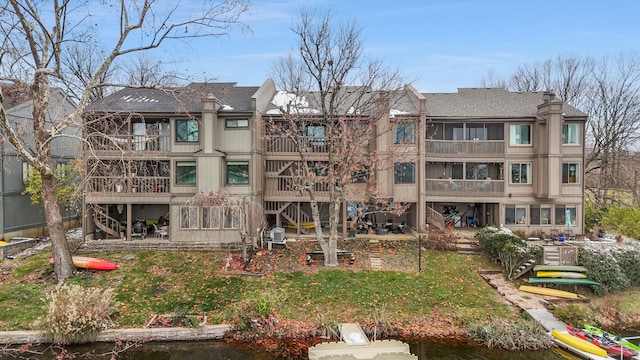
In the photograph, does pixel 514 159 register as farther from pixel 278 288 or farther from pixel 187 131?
pixel 187 131

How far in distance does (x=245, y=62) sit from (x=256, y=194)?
777cm

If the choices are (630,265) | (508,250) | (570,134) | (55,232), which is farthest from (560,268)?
(55,232)

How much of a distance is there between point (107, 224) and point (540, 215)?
2630 cm

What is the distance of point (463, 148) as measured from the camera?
912 inches

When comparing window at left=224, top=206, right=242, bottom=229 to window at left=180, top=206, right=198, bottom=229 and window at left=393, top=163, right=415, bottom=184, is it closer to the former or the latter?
window at left=180, top=206, right=198, bottom=229

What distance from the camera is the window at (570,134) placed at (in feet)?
72.9

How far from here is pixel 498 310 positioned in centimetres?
1388

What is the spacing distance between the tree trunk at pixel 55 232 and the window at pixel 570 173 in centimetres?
2712

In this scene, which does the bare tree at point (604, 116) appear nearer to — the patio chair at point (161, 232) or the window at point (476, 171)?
the window at point (476, 171)

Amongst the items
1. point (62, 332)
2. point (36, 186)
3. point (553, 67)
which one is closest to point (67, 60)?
point (36, 186)

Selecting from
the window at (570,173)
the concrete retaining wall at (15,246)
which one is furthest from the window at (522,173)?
the concrete retaining wall at (15,246)

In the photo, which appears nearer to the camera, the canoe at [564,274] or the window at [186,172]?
the canoe at [564,274]

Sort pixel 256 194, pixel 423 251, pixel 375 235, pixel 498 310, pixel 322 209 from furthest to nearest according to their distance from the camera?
pixel 322 209 → pixel 375 235 → pixel 256 194 → pixel 423 251 → pixel 498 310

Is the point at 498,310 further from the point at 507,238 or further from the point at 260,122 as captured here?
the point at 260,122
